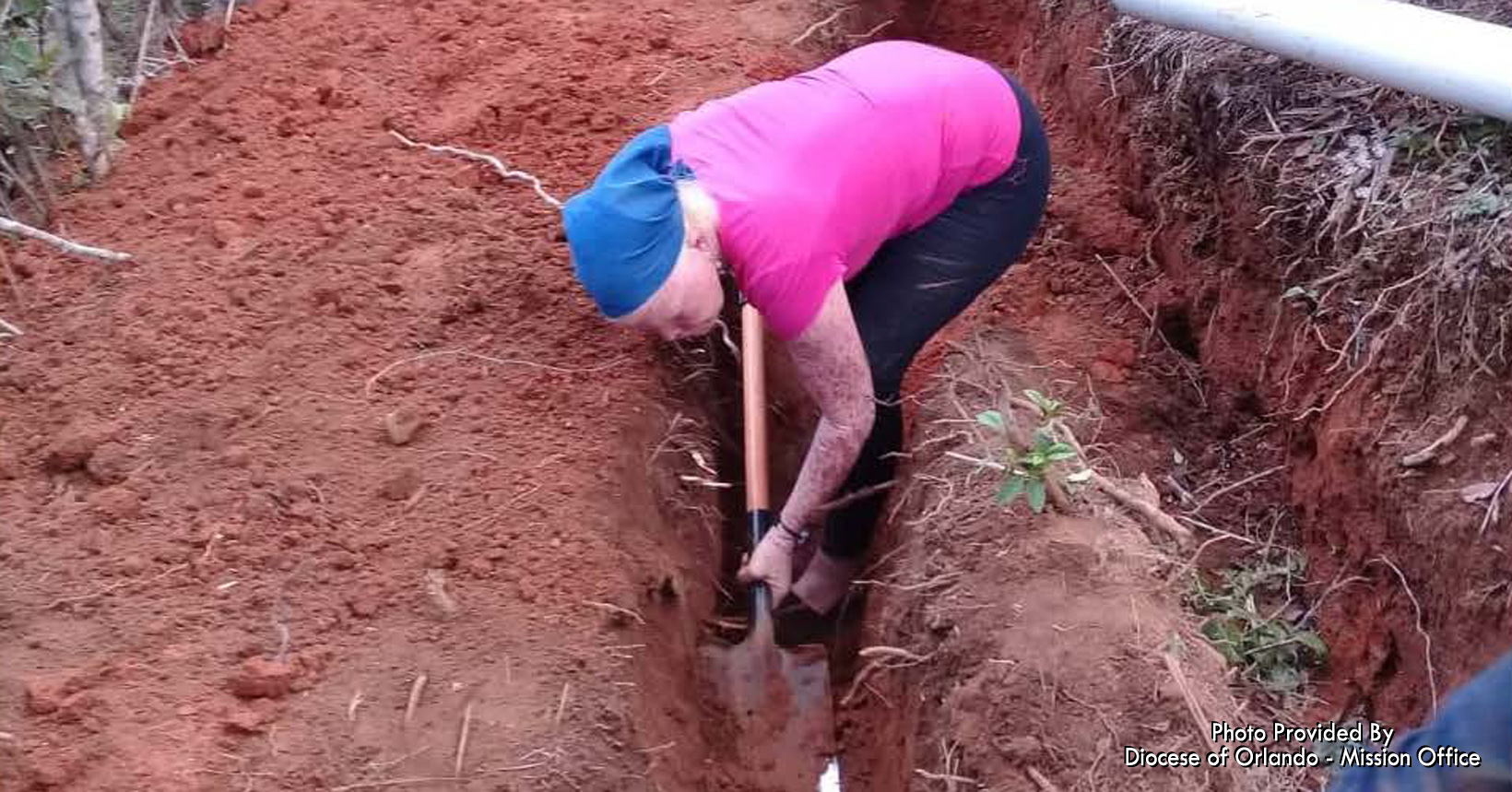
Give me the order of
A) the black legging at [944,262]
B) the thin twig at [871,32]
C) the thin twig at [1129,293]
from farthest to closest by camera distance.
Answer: the thin twig at [871,32] < the thin twig at [1129,293] < the black legging at [944,262]

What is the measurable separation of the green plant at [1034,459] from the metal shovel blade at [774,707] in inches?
32.5

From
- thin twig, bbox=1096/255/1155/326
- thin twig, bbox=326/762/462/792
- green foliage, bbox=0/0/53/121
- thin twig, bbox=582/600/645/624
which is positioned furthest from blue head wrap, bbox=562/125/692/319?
green foliage, bbox=0/0/53/121

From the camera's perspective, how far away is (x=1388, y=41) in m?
2.80

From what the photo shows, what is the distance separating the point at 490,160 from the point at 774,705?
1.61 metres

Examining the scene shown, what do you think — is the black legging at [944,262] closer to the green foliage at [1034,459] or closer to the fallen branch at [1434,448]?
the green foliage at [1034,459]

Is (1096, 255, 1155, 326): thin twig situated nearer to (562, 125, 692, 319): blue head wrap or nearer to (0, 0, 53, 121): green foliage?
(562, 125, 692, 319): blue head wrap

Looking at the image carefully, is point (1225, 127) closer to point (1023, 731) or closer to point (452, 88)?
point (1023, 731)

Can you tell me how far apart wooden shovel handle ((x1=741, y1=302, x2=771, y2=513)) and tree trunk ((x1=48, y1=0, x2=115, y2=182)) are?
1.86 metres

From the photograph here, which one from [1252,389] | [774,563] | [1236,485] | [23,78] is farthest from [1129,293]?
[23,78]

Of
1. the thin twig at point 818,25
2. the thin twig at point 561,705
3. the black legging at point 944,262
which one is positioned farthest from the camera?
the thin twig at point 818,25

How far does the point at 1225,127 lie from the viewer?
338cm

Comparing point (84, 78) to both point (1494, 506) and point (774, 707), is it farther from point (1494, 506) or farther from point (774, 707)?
A: point (1494, 506)

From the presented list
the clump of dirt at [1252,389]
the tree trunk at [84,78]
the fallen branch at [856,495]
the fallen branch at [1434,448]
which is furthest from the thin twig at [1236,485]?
the tree trunk at [84,78]

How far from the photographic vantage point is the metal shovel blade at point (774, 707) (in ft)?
11.0
